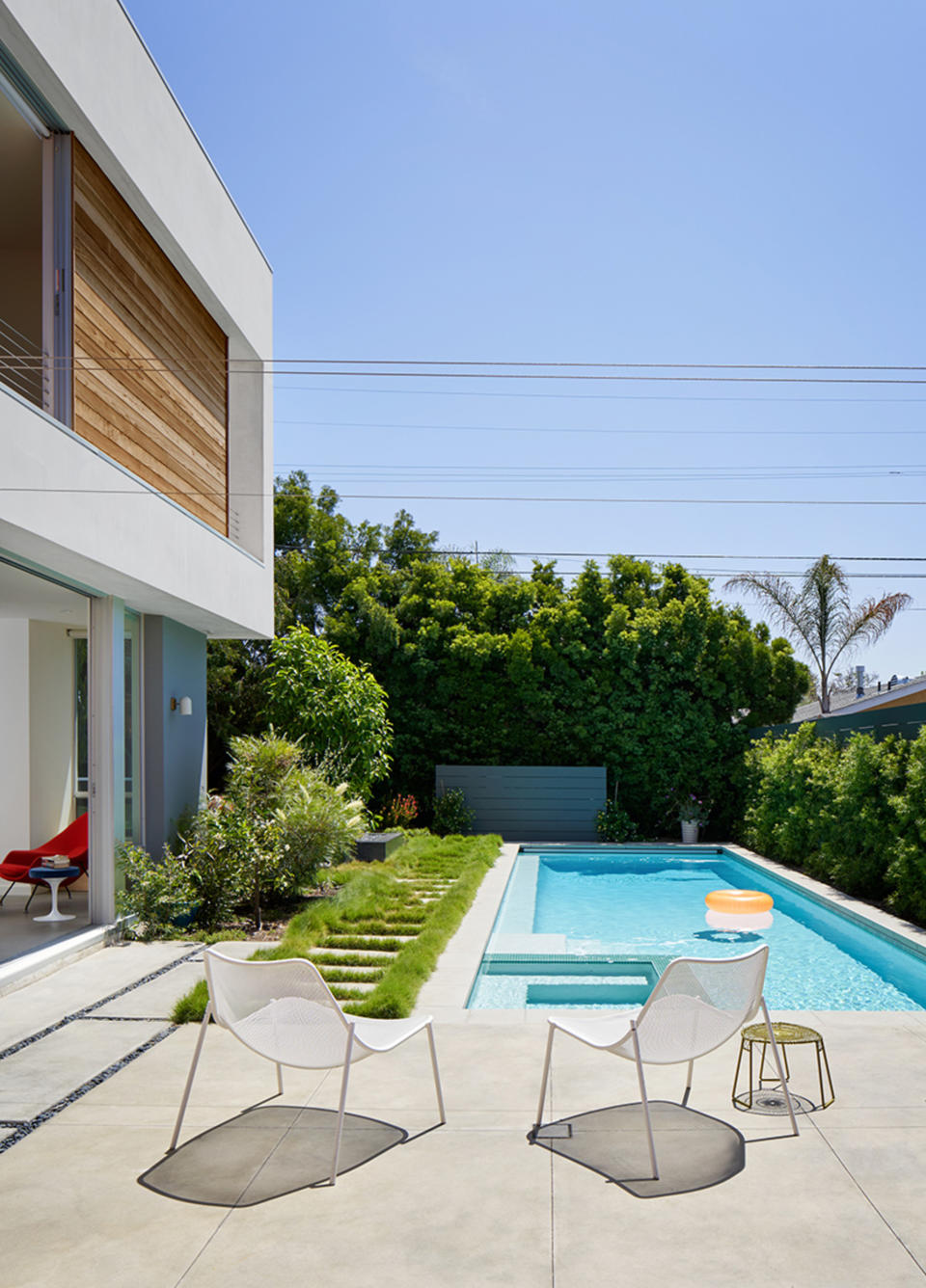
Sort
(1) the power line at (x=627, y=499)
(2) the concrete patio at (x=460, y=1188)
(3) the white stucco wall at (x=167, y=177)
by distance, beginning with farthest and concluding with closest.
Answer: (1) the power line at (x=627, y=499) < (3) the white stucco wall at (x=167, y=177) < (2) the concrete patio at (x=460, y=1188)

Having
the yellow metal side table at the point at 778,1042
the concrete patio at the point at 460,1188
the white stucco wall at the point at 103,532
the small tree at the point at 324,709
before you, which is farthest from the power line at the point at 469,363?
the yellow metal side table at the point at 778,1042

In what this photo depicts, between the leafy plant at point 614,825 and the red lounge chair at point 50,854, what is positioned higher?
the red lounge chair at point 50,854

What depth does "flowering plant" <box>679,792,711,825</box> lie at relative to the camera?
17234mm

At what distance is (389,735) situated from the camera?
15406mm

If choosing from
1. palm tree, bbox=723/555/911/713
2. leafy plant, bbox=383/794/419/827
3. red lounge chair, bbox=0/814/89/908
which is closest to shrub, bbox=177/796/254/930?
red lounge chair, bbox=0/814/89/908

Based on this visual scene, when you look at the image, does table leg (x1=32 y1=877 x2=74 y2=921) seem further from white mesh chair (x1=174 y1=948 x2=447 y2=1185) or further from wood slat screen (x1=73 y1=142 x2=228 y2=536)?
white mesh chair (x1=174 y1=948 x2=447 y2=1185)

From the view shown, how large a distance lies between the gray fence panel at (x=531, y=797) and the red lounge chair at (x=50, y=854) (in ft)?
28.4

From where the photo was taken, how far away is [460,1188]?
11.5ft

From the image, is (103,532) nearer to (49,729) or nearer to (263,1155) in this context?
(263,1155)

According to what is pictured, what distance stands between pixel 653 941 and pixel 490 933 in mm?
1945

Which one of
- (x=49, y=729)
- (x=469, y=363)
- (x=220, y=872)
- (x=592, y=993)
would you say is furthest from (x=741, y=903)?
(x=49, y=729)

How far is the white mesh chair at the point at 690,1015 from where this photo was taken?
3.88 metres

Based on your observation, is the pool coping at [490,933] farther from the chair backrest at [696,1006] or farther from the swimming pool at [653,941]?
the chair backrest at [696,1006]

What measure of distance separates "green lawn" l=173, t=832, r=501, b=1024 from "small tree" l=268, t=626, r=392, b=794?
5.26ft
